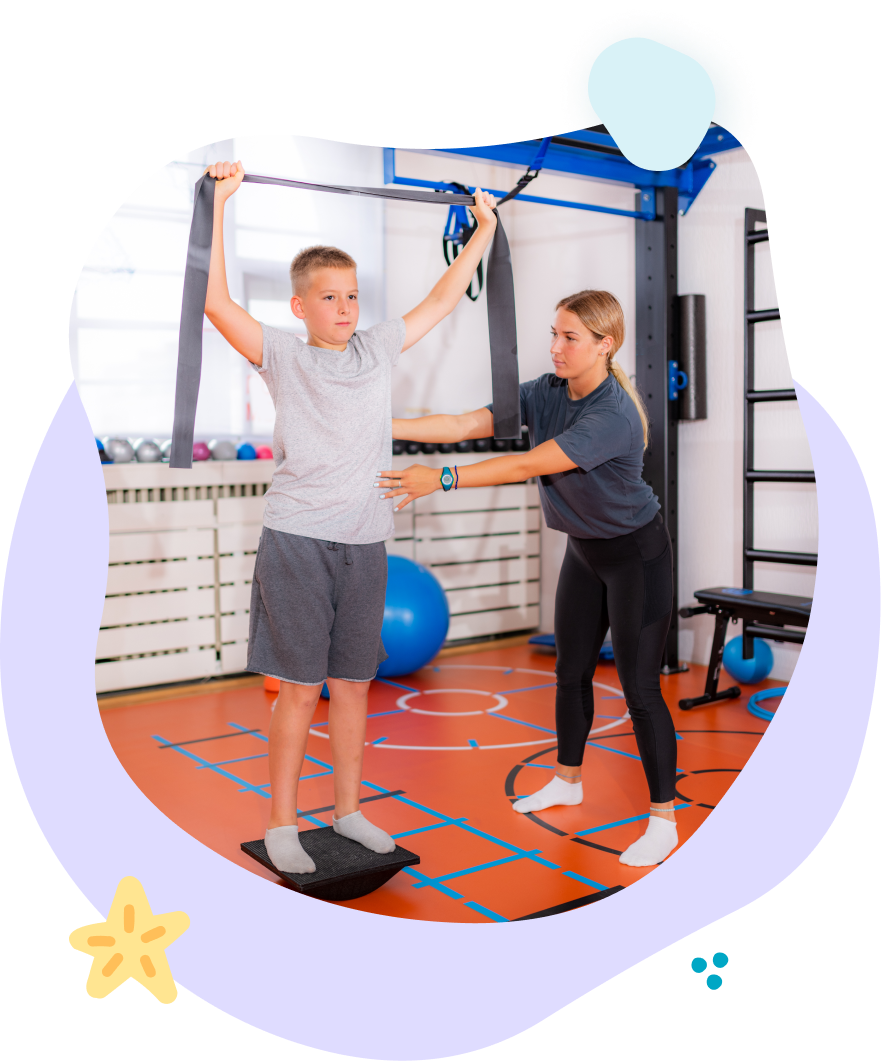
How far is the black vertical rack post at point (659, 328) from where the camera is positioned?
463 centimetres

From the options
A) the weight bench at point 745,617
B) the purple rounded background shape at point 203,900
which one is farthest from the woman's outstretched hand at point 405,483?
the weight bench at point 745,617

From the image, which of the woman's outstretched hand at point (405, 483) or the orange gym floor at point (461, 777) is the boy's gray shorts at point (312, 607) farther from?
the orange gym floor at point (461, 777)

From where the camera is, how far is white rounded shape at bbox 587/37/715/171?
2281mm

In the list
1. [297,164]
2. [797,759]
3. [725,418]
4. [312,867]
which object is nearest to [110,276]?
[297,164]

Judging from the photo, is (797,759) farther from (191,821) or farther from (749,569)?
(749,569)

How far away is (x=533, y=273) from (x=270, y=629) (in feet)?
13.1

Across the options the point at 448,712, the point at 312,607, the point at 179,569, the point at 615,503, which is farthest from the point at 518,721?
the point at 312,607

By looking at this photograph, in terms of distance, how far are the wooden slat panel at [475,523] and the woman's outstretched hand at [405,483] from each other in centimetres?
306

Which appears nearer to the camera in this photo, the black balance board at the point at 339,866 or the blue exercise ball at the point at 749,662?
the black balance board at the point at 339,866

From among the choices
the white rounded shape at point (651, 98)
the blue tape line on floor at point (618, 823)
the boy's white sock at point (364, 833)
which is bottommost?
the blue tape line on floor at point (618, 823)

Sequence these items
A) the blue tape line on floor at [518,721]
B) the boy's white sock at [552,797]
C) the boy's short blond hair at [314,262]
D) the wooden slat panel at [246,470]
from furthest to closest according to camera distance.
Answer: the wooden slat panel at [246,470], the blue tape line on floor at [518,721], the boy's white sock at [552,797], the boy's short blond hair at [314,262]

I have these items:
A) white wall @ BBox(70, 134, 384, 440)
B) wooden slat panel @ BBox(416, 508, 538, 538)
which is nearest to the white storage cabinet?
wooden slat panel @ BBox(416, 508, 538, 538)

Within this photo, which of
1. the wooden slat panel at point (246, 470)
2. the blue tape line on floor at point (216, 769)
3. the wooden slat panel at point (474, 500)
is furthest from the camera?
the wooden slat panel at point (474, 500)

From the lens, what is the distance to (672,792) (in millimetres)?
2754
